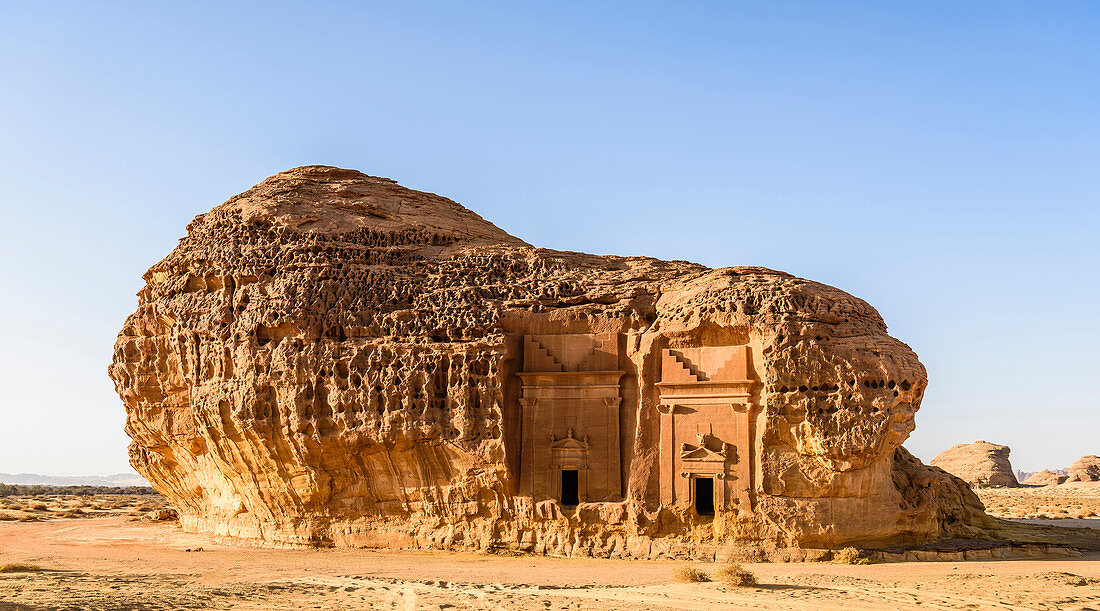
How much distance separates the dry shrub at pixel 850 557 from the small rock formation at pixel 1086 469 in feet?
217

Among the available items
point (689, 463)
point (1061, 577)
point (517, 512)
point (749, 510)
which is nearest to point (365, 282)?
point (517, 512)

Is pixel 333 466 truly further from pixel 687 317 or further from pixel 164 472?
pixel 687 317

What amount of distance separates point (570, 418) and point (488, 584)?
22.0ft

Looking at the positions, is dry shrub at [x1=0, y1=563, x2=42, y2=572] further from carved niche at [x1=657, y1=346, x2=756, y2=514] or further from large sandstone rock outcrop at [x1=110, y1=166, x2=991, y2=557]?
carved niche at [x1=657, y1=346, x2=756, y2=514]

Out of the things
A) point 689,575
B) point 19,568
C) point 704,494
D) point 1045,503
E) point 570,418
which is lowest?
point 19,568

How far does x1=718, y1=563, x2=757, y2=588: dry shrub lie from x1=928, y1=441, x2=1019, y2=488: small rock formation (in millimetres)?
51766

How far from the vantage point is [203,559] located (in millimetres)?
25156

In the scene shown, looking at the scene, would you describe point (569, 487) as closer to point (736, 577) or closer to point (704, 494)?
point (704, 494)

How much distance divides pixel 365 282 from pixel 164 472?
1170cm

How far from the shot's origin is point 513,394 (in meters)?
26.7

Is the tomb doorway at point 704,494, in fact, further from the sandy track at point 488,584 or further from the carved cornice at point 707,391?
the carved cornice at point 707,391

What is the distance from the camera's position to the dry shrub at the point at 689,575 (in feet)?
67.0

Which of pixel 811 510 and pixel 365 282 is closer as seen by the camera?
pixel 811 510

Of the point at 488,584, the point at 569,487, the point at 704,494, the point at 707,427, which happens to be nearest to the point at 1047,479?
the point at 704,494
